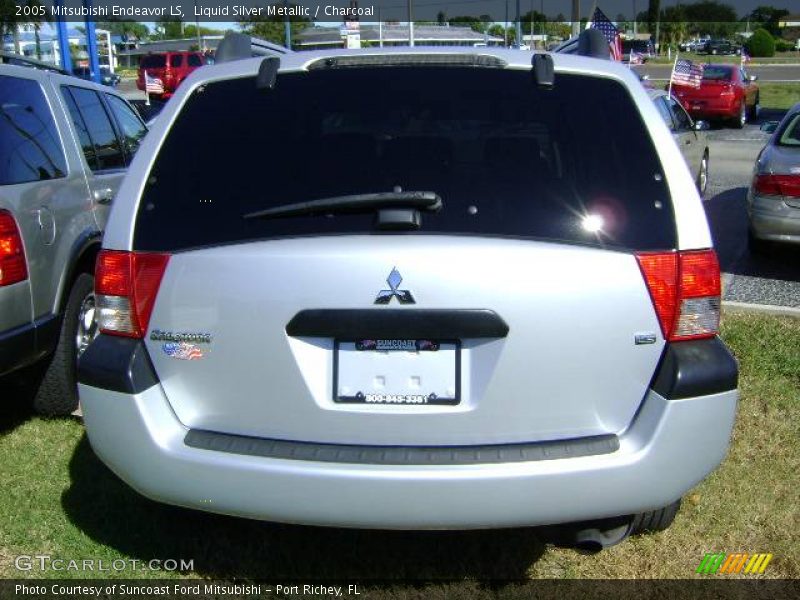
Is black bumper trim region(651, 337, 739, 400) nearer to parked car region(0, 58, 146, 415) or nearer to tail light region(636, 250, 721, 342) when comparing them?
tail light region(636, 250, 721, 342)

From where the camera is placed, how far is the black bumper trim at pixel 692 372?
2.57m

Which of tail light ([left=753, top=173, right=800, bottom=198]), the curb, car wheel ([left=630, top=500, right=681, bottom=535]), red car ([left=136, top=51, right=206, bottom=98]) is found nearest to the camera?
car wheel ([left=630, top=500, right=681, bottom=535])

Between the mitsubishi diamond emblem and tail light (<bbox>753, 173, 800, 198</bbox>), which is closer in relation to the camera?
the mitsubishi diamond emblem

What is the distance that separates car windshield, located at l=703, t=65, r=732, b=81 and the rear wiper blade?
2343 cm

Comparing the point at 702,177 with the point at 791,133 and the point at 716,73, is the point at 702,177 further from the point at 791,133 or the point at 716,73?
the point at 716,73

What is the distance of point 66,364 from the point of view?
452 centimetres

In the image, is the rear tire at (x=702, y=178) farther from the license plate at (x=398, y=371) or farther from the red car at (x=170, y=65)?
the red car at (x=170, y=65)

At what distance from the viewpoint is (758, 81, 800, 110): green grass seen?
30.7 meters

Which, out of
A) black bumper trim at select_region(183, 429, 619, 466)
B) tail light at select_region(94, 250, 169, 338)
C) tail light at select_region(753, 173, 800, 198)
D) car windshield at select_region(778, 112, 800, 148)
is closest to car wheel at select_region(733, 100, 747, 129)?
car windshield at select_region(778, 112, 800, 148)

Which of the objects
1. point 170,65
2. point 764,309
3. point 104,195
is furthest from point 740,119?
point 104,195

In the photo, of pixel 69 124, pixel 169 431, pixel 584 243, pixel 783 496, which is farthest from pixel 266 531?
pixel 69 124

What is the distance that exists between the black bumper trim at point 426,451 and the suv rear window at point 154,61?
33.4m

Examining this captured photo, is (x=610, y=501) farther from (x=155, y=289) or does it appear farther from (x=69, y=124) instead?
(x=69, y=124)
